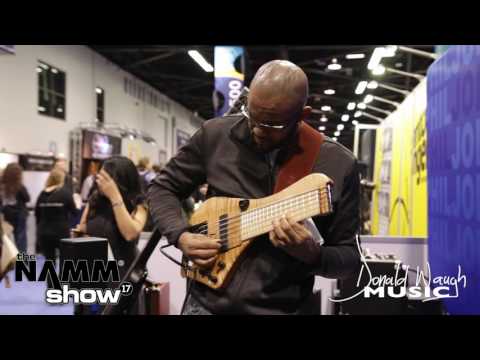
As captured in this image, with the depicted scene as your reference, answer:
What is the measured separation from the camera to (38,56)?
770 cm

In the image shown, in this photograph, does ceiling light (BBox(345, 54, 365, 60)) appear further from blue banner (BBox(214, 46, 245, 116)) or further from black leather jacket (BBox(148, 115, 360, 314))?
black leather jacket (BBox(148, 115, 360, 314))

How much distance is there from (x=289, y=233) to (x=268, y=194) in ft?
0.62

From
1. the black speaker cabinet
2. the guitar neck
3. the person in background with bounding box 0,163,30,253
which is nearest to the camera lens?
the guitar neck

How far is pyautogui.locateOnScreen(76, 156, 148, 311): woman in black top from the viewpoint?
8.22 feet

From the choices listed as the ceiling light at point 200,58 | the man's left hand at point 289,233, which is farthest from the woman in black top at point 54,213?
the man's left hand at point 289,233

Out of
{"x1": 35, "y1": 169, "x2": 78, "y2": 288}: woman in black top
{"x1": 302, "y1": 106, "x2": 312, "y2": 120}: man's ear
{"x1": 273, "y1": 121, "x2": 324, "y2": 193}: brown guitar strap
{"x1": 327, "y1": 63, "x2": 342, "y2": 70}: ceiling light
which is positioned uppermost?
{"x1": 327, "y1": 63, "x2": 342, "y2": 70}: ceiling light

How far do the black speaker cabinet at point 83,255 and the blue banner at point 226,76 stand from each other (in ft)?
8.83

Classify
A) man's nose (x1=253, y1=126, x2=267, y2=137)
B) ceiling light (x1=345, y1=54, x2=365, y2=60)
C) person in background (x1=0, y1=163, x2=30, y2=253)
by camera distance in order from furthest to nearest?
person in background (x1=0, y1=163, x2=30, y2=253) < ceiling light (x1=345, y1=54, x2=365, y2=60) < man's nose (x1=253, y1=126, x2=267, y2=137)

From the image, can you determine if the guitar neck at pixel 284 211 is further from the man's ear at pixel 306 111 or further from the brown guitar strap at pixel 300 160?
the man's ear at pixel 306 111

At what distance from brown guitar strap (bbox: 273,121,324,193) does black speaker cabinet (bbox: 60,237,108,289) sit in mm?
1316

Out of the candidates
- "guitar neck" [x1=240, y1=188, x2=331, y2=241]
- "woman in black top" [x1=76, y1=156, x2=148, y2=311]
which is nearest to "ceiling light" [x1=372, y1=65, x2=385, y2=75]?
"woman in black top" [x1=76, y1=156, x2=148, y2=311]

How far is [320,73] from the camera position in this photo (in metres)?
4.73

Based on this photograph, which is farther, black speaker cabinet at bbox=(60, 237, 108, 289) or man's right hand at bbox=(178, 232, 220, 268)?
black speaker cabinet at bbox=(60, 237, 108, 289)
